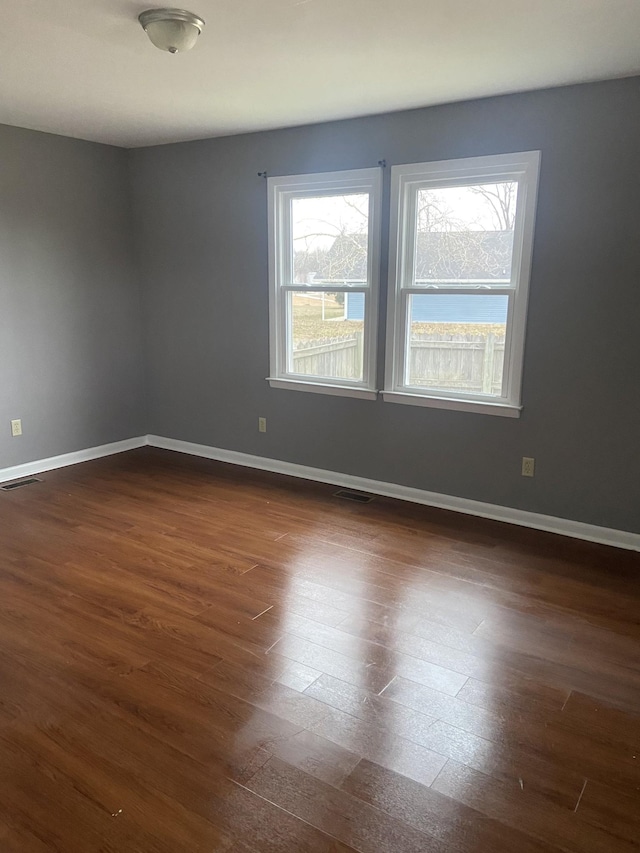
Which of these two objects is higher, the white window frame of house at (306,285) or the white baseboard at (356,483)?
the white window frame of house at (306,285)

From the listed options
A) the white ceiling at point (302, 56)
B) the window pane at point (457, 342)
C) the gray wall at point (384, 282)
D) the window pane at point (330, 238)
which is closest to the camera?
the white ceiling at point (302, 56)

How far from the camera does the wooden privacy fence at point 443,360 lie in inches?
142

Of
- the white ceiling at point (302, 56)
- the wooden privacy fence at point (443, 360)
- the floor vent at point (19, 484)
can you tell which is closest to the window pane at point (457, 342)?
the wooden privacy fence at point (443, 360)

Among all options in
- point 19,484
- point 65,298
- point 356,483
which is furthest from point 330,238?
point 19,484

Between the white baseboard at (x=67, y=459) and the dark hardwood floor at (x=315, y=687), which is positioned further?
the white baseboard at (x=67, y=459)

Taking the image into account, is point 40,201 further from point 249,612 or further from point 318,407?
point 249,612

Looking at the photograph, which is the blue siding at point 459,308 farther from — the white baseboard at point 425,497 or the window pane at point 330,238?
the white baseboard at point 425,497

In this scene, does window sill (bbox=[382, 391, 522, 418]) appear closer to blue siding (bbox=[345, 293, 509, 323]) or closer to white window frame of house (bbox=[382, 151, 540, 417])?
white window frame of house (bbox=[382, 151, 540, 417])

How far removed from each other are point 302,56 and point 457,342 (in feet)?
5.76

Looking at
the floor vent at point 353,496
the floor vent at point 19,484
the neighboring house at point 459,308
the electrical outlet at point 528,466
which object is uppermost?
the neighboring house at point 459,308

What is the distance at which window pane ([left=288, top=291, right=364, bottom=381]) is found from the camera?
4055mm

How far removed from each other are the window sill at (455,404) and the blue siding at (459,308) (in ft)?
1.55

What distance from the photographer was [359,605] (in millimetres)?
2695

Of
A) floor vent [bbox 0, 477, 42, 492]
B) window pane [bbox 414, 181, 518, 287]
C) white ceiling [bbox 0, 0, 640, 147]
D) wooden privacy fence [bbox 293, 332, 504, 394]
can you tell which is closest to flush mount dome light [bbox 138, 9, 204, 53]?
white ceiling [bbox 0, 0, 640, 147]
